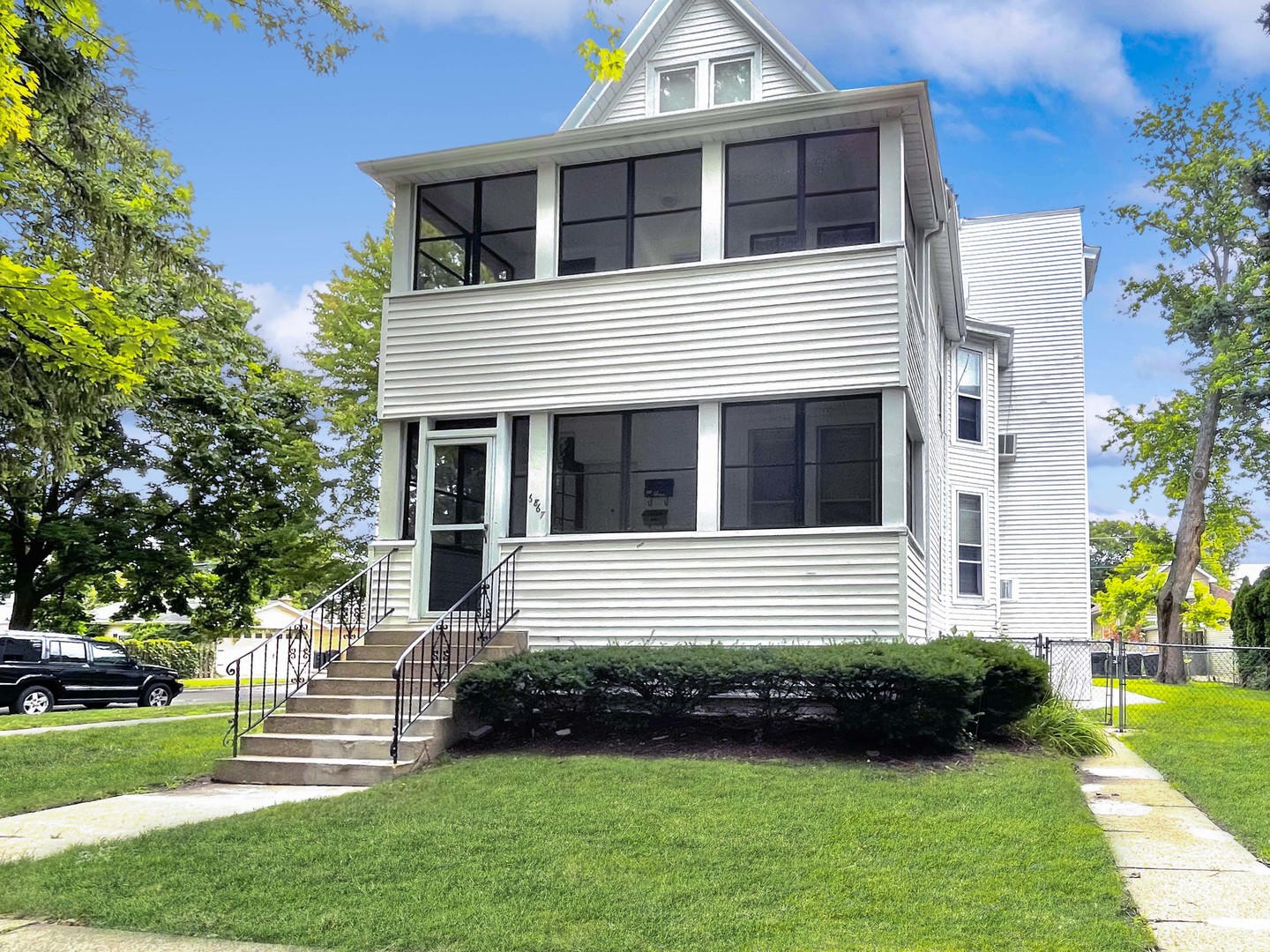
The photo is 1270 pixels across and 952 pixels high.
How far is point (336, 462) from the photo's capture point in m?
26.6

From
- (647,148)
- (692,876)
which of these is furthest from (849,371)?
(692,876)

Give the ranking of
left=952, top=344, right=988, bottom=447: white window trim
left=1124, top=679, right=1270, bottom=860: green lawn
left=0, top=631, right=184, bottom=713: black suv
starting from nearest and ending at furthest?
left=1124, top=679, right=1270, bottom=860: green lawn < left=952, top=344, right=988, bottom=447: white window trim < left=0, top=631, right=184, bottom=713: black suv

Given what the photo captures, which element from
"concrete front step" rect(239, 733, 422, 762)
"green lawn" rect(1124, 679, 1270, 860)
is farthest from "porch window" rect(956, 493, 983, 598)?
"concrete front step" rect(239, 733, 422, 762)

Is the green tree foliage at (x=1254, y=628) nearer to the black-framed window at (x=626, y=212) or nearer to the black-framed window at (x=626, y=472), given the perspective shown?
the black-framed window at (x=626, y=472)

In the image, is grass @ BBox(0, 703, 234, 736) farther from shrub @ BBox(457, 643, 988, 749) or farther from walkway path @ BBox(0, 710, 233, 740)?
shrub @ BBox(457, 643, 988, 749)

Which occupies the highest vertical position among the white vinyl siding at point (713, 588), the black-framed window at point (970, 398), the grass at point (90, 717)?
the black-framed window at point (970, 398)

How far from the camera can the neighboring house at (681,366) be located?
11.1 metres

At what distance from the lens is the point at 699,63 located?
48.1ft

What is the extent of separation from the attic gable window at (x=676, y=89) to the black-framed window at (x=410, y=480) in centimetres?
576

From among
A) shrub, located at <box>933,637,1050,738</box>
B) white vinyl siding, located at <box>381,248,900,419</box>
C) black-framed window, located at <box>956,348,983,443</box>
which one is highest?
black-framed window, located at <box>956,348,983,443</box>

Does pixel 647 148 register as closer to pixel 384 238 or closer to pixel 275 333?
pixel 384 238

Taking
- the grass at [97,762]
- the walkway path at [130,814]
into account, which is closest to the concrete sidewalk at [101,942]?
the walkway path at [130,814]

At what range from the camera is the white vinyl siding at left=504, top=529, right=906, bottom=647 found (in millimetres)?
10672

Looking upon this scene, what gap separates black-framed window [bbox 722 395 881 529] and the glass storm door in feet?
9.41
